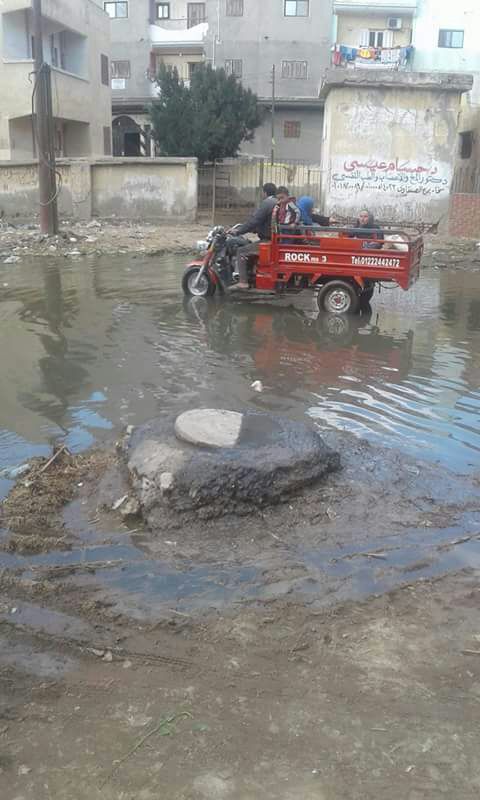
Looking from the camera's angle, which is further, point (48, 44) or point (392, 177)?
point (48, 44)

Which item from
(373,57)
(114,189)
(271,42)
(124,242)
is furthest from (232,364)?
(271,42)

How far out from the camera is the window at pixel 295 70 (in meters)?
40.8

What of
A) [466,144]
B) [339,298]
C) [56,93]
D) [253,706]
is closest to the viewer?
[253,706]

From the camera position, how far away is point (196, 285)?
11289 mm

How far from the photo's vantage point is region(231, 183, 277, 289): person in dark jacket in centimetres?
1027

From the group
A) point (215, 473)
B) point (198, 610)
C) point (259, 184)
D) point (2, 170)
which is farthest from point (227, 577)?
point (259, 184)

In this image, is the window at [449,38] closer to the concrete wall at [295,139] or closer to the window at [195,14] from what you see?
the concrete wall at [295,139]

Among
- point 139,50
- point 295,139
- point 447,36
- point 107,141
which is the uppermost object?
point 447,36

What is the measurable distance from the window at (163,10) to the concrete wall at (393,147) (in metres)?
26.2

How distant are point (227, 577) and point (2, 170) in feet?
70.3

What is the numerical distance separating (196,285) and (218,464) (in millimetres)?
7457

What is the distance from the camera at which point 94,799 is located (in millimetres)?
2174

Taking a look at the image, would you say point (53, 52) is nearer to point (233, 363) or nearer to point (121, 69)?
point (121, 69)

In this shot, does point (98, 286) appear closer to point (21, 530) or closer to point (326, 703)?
point (21, 530)
